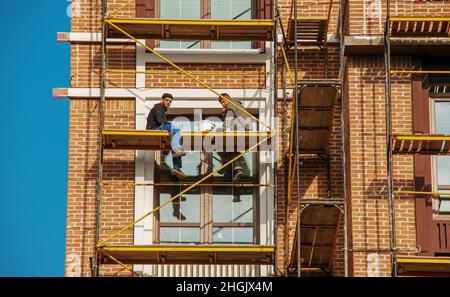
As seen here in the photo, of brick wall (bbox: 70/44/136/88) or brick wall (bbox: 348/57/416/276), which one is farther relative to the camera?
brick wall (bbox: 70/44/136/88)

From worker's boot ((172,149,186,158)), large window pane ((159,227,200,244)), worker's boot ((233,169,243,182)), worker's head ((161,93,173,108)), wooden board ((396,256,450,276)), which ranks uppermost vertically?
worker's head ((161,93,173,108))

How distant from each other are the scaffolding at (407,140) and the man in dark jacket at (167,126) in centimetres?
356

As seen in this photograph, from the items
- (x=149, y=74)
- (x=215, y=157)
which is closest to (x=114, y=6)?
(x=149, y=74)

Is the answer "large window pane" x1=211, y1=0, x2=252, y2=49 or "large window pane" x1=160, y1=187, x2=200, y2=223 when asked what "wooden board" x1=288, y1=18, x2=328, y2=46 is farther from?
"large window pane" x1=160, y1=187, x2=200, y2=223

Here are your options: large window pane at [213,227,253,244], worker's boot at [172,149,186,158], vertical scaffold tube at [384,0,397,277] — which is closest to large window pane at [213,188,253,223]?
large window pane at [213,227,253,244]

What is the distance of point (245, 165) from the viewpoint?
98.2 ft

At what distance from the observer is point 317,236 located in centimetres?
2867

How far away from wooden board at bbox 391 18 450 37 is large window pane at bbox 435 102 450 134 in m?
1.28

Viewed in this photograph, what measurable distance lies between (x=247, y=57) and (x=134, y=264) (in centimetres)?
442

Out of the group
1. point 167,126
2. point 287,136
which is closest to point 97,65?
point 167,126

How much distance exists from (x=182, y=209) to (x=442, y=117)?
481cm

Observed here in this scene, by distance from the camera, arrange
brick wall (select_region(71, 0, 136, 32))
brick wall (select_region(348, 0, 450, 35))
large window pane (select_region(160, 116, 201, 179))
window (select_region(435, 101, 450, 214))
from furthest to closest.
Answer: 1. brick wall (select_region(71, 0, 136, 32))
2. large window pane (select_region(160, 116, 201, 179))
3. brick wall (select_region(348, 0, 450, 35))
4. window (select_region(435, 101, 450, 214))

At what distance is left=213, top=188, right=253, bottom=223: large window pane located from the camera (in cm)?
2961

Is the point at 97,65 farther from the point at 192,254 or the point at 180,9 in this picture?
the point at 192,254
